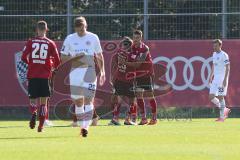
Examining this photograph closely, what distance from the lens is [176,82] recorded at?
25.6 meters

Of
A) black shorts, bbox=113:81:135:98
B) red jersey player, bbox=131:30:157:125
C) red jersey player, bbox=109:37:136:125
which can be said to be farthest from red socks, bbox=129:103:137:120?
black shorts, bbox=113:81:135:98

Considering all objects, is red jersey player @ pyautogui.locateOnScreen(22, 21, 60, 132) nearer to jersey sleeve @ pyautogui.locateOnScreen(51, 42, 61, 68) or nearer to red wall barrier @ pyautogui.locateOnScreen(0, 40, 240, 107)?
jersey sleeve @ pyautogui.locateOnScreen(51, 42, 61, 68)

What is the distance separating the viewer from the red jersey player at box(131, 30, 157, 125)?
20.8 m

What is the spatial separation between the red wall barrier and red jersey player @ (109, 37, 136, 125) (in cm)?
374

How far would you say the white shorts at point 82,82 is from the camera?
1577 centimetres

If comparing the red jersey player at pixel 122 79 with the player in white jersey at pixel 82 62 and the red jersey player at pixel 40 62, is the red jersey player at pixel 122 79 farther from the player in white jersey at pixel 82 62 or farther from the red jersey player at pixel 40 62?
the player in white jersey at pixel 82 62

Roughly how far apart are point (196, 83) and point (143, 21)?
2709 mm

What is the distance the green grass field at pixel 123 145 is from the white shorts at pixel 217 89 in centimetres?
601

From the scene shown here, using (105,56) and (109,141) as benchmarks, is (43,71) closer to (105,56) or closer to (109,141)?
(109,141)

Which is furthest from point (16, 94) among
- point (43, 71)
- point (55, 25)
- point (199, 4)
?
point (43, 71)

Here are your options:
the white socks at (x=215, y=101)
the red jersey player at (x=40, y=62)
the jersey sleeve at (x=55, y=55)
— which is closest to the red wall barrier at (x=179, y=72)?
the white socks at (x=215, y=101)

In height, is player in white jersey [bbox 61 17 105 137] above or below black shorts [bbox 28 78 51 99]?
above

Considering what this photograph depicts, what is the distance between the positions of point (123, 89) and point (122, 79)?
0.27 m

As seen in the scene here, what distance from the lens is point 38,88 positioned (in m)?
17.4
